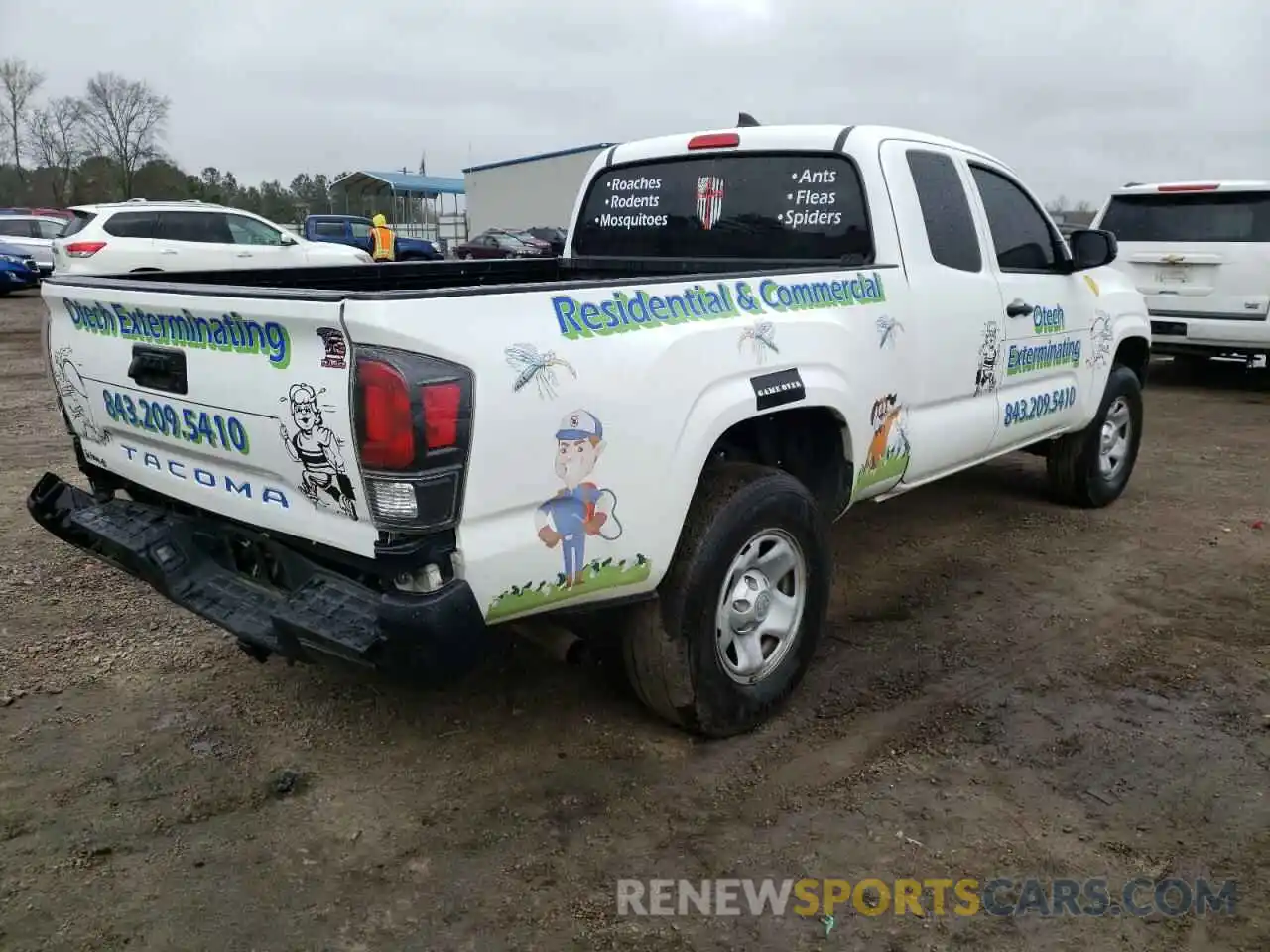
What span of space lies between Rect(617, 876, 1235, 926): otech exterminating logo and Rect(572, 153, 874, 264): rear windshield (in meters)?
2.30

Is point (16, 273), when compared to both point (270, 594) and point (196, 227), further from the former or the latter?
point (270, 594)

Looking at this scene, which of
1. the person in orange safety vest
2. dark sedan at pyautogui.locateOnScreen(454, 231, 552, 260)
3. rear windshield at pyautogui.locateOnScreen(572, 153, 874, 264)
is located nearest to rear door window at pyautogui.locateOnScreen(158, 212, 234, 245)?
the person in orange safety vest

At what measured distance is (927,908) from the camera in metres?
2.55

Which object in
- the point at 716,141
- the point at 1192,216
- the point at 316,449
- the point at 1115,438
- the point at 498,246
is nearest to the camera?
the point at 316,449

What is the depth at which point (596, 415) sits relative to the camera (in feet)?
8.60

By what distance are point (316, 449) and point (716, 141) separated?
261cm

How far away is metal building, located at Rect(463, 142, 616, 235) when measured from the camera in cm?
3775

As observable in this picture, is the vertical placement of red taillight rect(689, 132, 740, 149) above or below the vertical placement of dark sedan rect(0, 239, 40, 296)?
above

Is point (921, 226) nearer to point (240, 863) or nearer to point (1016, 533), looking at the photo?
point (1016, 533)

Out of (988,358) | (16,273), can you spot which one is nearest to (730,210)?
(988,358)

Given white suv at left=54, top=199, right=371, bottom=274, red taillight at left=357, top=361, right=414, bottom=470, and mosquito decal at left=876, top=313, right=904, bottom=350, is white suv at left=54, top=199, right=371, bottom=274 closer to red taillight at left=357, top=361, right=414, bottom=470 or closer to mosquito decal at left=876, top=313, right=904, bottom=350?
mosquito decal at left=876, top=313, right=904, bottom=350

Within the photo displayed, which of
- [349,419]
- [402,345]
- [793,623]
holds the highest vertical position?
[402,345]

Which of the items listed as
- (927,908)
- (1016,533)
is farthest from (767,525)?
(1016,533)

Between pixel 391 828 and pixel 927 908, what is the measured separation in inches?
57.8
